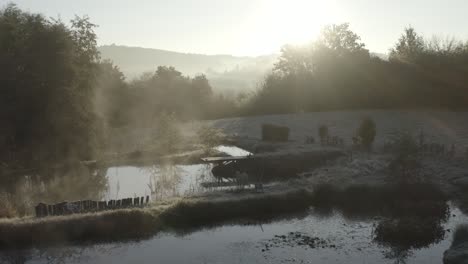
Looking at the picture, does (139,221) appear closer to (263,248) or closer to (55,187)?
(263,248)

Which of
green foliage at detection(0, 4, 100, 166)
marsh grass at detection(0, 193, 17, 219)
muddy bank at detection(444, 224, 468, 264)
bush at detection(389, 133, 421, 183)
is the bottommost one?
muddy bank at detection(444, 224, 468, 264)

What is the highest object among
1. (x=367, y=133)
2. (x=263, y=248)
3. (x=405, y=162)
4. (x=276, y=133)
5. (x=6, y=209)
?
(x=367, y=133)

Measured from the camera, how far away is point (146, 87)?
289 ft

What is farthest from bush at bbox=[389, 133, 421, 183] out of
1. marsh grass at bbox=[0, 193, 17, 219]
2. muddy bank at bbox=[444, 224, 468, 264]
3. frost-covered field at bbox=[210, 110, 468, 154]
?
marsh grass at bbox=[0, 193, 17, 219]

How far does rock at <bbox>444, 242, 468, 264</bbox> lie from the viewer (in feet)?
57.9

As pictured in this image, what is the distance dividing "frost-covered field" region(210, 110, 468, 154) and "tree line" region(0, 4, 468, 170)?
5.45 m

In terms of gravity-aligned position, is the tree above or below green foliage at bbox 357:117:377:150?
above

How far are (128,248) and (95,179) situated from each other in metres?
15.9

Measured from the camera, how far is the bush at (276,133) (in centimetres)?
4731

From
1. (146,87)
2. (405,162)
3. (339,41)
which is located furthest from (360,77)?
(146,87)

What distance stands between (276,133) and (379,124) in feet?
41.4

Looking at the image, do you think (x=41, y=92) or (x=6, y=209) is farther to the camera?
(x=41, y=92)

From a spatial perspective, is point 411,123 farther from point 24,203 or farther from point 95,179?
point 24,203

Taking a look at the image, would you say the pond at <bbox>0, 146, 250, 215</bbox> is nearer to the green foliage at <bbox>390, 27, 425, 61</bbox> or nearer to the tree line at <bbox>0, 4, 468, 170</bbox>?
the tree line at <bbox>0, 4, 468, 170</bbox>
